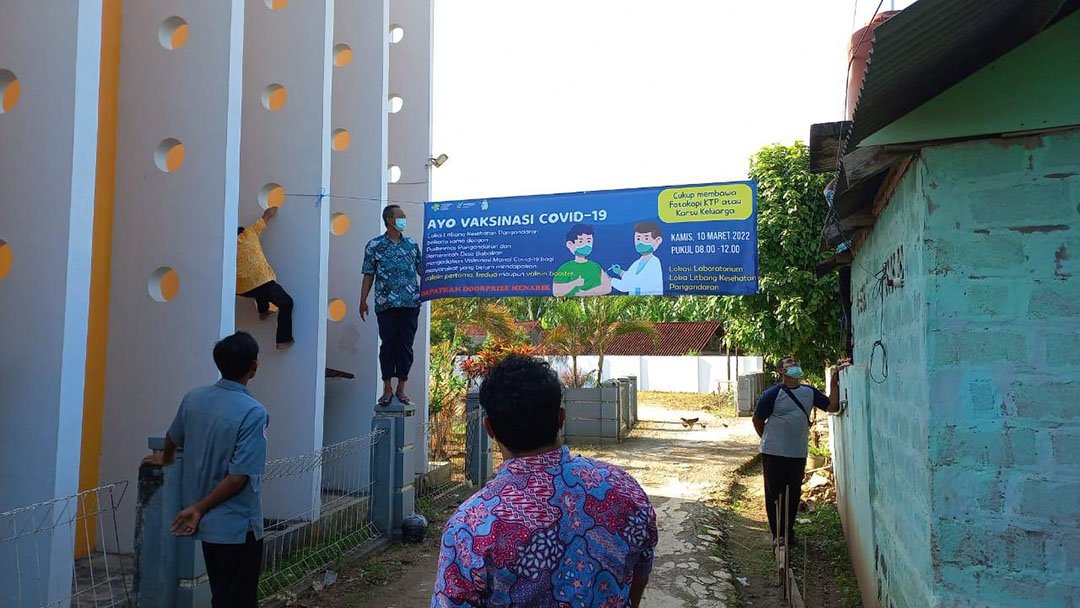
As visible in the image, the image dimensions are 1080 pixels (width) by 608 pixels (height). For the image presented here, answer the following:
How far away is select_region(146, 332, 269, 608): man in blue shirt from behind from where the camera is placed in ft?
11.8

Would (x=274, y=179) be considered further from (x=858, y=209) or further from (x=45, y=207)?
(x=858, y=209)

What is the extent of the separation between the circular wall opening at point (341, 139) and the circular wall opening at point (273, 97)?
3.31 ft

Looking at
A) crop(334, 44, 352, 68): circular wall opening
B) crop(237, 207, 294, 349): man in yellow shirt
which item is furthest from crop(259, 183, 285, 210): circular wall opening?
crop(334, 44, 352, 68): circular wall opening

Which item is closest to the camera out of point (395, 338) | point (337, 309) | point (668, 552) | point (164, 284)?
point (164, 284)

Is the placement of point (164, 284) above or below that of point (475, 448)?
above

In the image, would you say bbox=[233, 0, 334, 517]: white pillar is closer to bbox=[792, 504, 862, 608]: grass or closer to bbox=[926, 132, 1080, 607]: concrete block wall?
bbox=[792, 504, 862, 608]: grass

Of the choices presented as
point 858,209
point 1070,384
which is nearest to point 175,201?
point 858,209

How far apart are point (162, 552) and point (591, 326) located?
1424 centimetres

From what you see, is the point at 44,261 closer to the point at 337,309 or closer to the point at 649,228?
the point at 337,309

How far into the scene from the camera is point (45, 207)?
4.33m

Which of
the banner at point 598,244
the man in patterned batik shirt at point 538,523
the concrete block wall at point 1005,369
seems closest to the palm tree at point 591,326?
the banner at point 598,244

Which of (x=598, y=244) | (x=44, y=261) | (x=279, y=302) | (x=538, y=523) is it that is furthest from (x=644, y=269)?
(x=538, y=523)

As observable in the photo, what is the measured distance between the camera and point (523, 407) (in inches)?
72.0

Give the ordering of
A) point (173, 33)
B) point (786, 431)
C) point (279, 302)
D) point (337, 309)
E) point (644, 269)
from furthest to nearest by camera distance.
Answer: point (337, 309) → point (279, 302) → point (644, 269) → point (786, 431) → point (173, 33)
